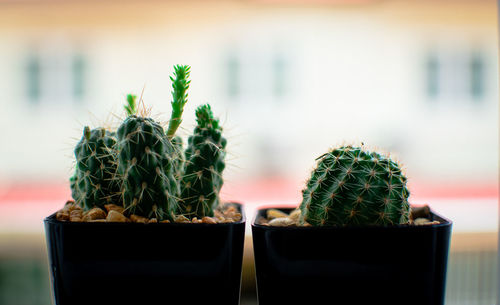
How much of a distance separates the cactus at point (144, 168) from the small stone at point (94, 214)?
3 centimetres

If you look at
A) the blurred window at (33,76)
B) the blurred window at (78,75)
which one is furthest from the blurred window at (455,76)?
the blurred window at (33,76)

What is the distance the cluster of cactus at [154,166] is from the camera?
0.40 metres

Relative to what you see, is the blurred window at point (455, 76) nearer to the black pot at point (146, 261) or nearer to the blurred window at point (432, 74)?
the blurred window at point (432, 74)

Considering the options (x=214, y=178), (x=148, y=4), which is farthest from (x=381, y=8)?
(x=214, y=178)

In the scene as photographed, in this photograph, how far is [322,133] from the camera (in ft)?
16.8

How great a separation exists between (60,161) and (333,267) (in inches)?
204

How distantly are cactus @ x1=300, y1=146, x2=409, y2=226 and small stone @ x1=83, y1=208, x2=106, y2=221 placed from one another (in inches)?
7.2

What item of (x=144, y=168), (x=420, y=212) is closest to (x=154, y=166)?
(x=144, y=168)

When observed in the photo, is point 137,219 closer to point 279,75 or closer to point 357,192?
point 357,192

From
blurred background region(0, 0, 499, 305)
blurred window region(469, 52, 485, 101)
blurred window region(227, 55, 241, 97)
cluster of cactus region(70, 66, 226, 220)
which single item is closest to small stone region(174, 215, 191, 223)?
cluster of cactus region(70, 66, 226, 220)

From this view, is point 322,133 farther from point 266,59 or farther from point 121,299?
point 121,299

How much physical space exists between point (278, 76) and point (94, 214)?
16.6 feet

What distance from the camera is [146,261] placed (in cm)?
37

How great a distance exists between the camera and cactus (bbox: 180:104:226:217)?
463mm
